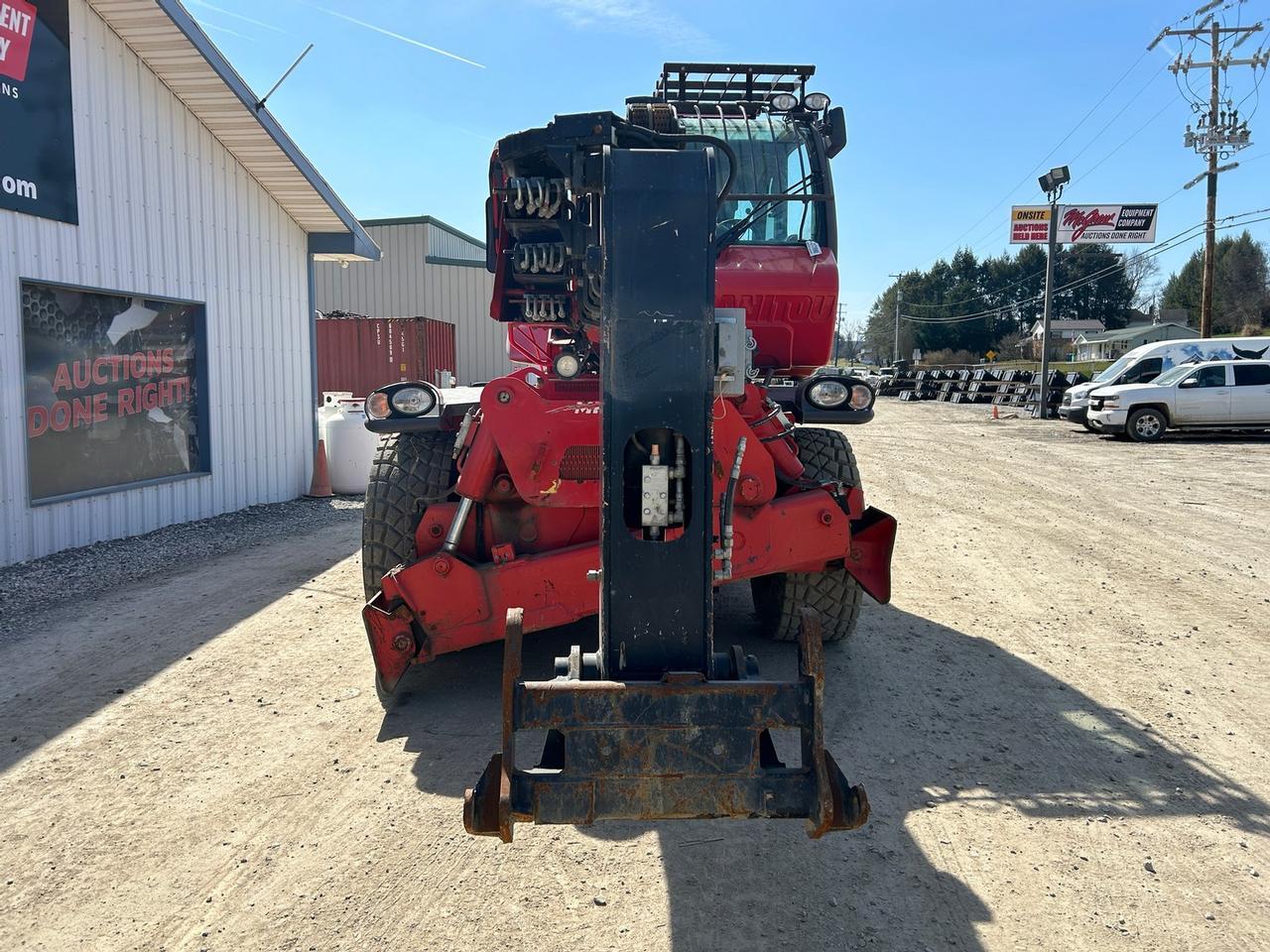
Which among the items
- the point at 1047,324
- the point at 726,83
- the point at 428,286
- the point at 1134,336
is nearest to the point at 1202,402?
the point at 1047,324

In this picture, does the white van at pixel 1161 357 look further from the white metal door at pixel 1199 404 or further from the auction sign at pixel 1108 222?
the auction sign at pixel 1108 222

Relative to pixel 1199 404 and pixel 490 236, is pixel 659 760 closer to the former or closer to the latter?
pixel 490 236

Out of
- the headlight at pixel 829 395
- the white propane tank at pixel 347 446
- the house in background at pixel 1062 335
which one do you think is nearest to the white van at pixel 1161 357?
the white propane tank at pixel 347 446

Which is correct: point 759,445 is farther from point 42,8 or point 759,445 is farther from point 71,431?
point 42,8

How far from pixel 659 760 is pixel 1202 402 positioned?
67.5 ft

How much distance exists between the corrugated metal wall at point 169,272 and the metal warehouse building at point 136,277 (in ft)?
0.07

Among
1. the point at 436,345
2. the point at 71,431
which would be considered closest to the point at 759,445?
the point at 71,431

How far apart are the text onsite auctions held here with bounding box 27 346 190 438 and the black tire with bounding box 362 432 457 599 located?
15.5ft

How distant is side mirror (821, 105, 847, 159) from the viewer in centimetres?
638

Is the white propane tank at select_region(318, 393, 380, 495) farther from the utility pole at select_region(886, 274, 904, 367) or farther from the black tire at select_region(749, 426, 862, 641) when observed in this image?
the utility pole at select_region(886, 274, 904, 367)

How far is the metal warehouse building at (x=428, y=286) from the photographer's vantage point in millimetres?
27734

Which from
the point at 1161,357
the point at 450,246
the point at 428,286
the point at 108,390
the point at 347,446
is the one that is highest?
the point at 450,246

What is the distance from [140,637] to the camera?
5770mm

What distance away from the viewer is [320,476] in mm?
12148
